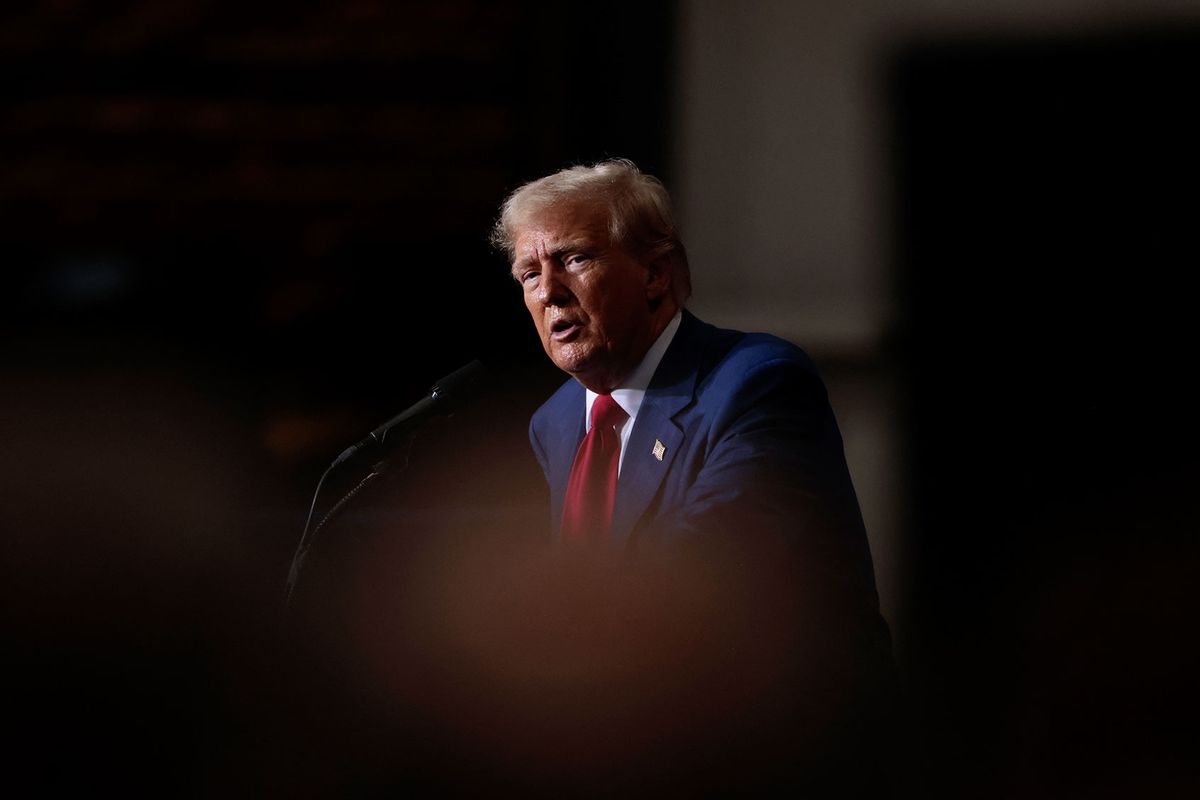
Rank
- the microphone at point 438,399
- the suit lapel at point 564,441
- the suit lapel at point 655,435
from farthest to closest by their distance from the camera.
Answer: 1. the suit lapel at point 564,441
2. the suit lapel at point 655,435
3. the microphone at point 438,399

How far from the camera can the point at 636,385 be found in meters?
1.34

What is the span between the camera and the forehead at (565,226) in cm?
131

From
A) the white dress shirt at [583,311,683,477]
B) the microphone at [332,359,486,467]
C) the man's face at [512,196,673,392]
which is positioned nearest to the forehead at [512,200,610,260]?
the man's face at [512,196,673,392]

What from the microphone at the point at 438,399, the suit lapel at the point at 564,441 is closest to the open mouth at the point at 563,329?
the suit lapel at the point at 564,441

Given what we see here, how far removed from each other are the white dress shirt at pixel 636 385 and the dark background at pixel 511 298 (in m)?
0.21

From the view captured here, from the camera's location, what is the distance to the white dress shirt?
1.33 meters

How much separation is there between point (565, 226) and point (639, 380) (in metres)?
0.18

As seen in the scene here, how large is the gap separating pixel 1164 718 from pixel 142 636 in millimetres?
1423

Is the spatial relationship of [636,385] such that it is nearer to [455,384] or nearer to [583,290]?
[583,290]

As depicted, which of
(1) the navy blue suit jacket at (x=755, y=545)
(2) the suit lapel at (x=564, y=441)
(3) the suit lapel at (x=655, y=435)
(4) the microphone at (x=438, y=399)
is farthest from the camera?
(2) the suit lapel at (x=564, y=441)

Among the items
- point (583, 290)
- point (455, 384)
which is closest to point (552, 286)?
point (583, 290)

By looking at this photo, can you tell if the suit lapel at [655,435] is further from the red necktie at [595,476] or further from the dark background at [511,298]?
the dark background at [511,298]

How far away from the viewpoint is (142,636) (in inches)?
43.9

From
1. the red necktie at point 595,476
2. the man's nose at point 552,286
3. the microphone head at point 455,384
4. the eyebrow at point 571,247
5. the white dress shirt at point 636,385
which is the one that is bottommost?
the red necktie at point 595,476
